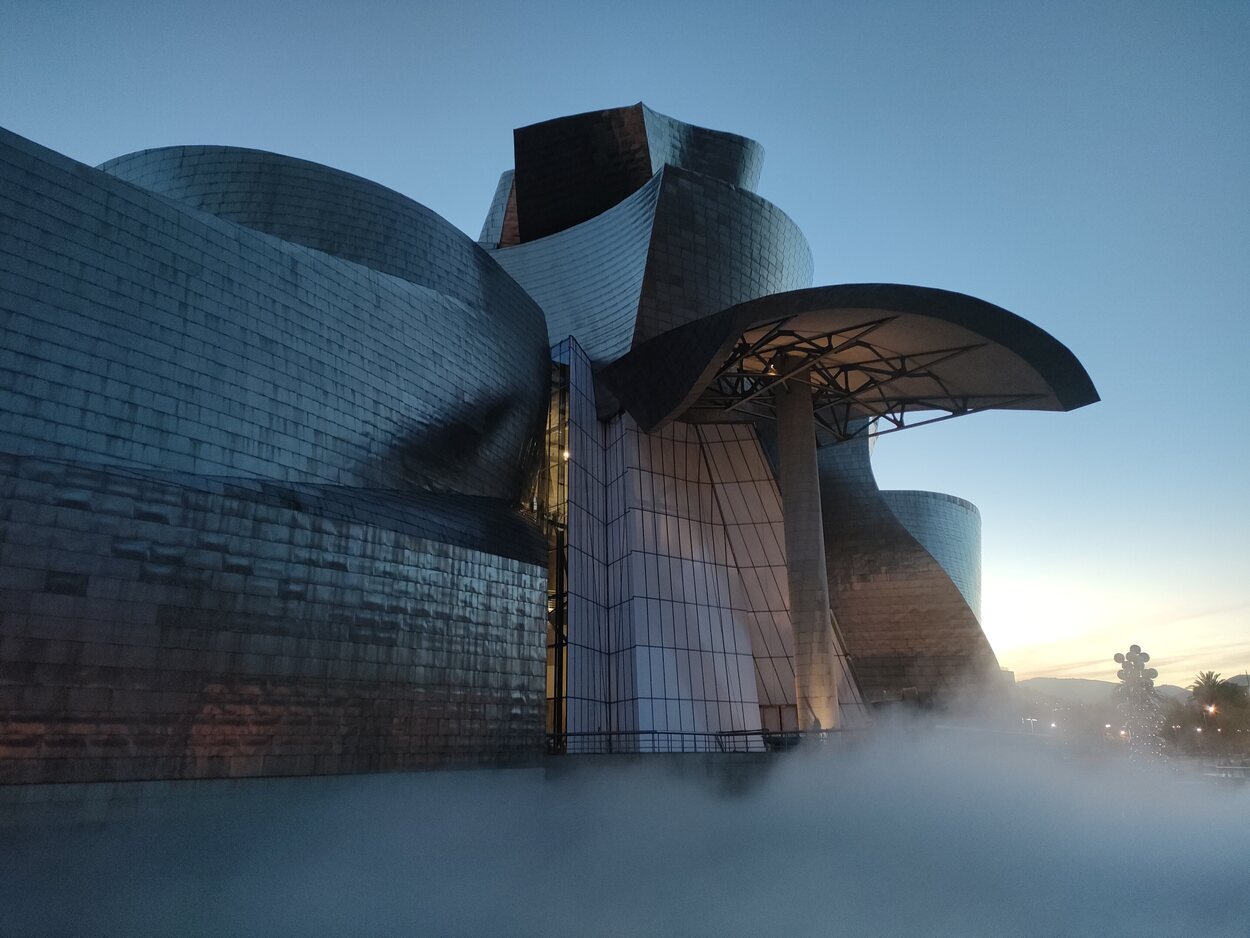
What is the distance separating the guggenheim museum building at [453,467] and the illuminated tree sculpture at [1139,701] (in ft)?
159

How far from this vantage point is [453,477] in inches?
779

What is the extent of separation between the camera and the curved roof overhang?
19844 mm

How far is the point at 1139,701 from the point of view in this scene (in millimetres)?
76000

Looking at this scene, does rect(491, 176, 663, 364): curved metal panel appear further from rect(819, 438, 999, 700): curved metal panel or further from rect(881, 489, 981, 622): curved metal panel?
rect(881, 489, 981, 622): curved metal panel

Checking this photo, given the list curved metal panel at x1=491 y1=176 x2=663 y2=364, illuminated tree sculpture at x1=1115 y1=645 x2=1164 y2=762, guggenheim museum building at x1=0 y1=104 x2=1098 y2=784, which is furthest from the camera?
illuminated tree sculpture at x1=1115 y1=645 x2=1164 y2=762

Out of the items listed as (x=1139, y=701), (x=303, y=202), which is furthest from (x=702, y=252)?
(x=1139, y=701)

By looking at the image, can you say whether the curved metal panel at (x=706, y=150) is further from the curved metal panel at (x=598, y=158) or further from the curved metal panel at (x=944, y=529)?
Answer: the curved metal panel at (x=944, y=529)

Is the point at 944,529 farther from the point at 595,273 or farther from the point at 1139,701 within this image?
the point at 1139,701

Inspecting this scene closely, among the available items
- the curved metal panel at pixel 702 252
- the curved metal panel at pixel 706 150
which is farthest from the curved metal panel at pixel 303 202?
the curved metal panel at pixel 706 150

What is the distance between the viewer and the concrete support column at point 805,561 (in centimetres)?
2131

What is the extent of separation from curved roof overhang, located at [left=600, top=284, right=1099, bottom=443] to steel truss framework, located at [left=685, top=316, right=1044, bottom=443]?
0.04m

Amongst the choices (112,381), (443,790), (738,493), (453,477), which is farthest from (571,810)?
(738,493)

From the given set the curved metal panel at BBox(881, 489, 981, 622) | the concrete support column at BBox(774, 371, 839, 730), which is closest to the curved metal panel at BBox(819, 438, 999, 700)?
the curved metal panel at BBox(881, 489, 981, 622)

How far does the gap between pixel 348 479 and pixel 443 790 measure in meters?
6.30
